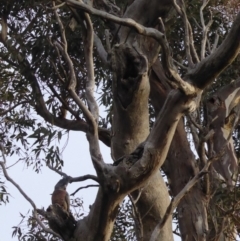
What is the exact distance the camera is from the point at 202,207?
478 cm

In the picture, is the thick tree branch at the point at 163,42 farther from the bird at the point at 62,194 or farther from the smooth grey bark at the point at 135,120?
the bird at the point at 62,194

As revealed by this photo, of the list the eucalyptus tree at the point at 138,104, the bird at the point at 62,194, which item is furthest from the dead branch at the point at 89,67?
the bird at the point at 62,194

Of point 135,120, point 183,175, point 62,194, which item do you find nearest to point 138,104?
point 135,120

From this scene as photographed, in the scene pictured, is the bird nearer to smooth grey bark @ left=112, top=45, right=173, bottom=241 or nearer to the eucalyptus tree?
the eucalyptus tree

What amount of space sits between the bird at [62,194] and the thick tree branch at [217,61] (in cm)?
90

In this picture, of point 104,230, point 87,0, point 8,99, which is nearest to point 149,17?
point 87,0

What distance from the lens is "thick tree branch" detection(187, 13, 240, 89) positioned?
9.59 ft

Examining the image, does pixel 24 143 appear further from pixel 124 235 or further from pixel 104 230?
pixel 104 230

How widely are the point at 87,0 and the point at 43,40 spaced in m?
1.50

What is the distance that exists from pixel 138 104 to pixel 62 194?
2.36 ft

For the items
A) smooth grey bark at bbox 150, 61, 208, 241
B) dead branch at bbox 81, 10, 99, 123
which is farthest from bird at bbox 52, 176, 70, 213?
smooth grey bark at bbox 150, 61, 208, 241

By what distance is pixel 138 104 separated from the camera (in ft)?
12.1

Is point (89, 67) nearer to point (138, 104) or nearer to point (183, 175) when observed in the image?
point (138, 104)

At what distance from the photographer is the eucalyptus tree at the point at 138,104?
3053 mm
